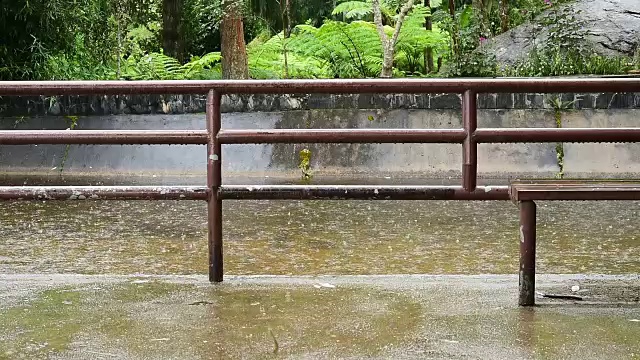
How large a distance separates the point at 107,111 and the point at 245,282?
26.8 feet

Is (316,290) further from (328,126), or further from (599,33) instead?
(599,33)

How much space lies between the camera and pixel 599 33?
14.2 m

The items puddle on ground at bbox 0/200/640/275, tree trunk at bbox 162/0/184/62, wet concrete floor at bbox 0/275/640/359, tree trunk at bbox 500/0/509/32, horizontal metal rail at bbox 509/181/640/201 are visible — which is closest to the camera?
wet concrete floor at bbox 0/275/640/359

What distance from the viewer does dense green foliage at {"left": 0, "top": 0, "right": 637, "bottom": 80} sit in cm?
1351

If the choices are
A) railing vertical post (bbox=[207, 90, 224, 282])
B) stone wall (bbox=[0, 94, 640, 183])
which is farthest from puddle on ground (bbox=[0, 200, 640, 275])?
stone wall (bbox=[0, 94, 640, 183])

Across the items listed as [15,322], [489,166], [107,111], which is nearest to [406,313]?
[15,322]

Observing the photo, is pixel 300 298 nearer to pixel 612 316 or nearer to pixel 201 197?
pixel 201 197

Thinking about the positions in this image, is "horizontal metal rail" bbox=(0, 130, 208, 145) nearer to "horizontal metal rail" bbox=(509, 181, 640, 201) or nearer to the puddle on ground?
the puddle on ground

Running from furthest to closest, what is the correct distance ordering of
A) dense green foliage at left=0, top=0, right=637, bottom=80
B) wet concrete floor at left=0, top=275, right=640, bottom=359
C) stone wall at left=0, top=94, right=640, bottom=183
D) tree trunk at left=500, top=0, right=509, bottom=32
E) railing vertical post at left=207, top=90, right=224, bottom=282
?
1. tree trunk at left=500, top=0, right=509, bottom=32
2. dense green foliage at left=0, top=0, right=637, bottom=80
3. stone wall at left=0, top=94, right=640, bottom=183
4. railing vertical post at left=207, top=90, right=224, bottom=282
5. wet concrete floor at left=0, top=275, right=640, bottom=359

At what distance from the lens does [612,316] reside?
12.5ft

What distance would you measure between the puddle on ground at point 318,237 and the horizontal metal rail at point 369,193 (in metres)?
1.09

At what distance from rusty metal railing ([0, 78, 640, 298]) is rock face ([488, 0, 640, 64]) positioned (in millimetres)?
10050

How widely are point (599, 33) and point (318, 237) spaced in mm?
8969

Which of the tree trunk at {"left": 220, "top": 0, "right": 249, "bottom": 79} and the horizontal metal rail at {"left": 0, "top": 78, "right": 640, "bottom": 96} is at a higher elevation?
the tree trunk at {"left": 220, "top": 0, "right": 249, "bottom": 79}
